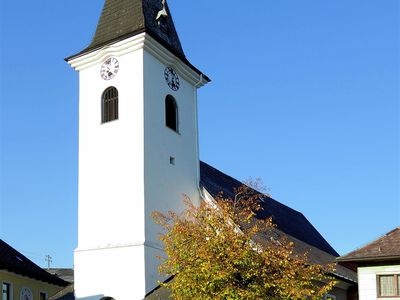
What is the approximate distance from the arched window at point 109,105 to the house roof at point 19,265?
33.3 feet

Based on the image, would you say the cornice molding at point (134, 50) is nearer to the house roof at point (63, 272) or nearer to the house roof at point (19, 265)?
the house roof at point (19, 265)

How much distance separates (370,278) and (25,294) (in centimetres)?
2047

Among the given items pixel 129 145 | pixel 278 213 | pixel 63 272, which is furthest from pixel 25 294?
pixel 63 272

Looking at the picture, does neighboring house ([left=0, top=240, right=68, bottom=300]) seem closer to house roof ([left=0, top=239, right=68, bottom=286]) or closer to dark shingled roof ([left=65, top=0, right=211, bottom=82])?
house roof ([left=0, top=239, right=68, bottom=286])

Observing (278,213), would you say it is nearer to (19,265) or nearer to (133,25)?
(19,265)

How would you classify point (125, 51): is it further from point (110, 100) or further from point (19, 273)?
point (19, 273)

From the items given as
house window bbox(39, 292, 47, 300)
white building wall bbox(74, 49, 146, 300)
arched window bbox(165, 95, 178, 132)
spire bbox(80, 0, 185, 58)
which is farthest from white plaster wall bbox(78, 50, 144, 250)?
house window bbox(39, 292, 47, 300)

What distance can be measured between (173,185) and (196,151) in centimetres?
330

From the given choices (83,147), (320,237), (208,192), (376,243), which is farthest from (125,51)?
(320,237)

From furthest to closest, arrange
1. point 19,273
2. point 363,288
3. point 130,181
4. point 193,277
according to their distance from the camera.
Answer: point 19,273 < point 130,181 < point 363,288 < point 193,277

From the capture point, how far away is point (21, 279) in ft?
119

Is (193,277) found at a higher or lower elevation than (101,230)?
lower

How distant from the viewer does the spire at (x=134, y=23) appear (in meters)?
30.7

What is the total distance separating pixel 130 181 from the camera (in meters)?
28.5
